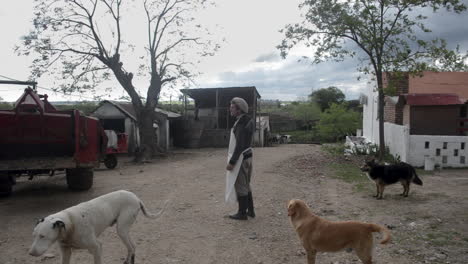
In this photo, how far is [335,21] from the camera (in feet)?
41.2

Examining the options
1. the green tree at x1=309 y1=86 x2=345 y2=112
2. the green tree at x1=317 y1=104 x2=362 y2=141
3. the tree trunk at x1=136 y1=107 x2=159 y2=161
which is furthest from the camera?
the green tree at x1=309 y1=86 x2=345 y2=112

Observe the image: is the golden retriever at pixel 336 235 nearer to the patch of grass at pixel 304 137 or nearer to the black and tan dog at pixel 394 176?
the black and tan dog at pixel 394 176

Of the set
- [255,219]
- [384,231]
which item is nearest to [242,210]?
[255,219]

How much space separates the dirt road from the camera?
14.3 feet

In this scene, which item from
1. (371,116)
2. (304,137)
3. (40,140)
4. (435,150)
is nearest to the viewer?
(40,140)

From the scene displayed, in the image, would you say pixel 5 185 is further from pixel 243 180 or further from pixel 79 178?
pixel 243 180

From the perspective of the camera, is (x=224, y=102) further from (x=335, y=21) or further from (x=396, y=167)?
(x=396, y=167)

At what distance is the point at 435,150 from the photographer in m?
10.7

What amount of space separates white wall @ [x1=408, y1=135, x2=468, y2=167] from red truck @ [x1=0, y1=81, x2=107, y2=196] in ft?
29.5

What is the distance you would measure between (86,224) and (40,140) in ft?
13.5

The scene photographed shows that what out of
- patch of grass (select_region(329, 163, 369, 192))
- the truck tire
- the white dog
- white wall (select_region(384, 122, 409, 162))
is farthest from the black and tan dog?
the truck tire

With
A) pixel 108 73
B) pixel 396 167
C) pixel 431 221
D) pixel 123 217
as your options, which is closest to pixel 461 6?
pixel 396 167

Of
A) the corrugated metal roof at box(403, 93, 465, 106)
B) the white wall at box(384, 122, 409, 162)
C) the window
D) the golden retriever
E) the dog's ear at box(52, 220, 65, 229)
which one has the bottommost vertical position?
the golden retriever

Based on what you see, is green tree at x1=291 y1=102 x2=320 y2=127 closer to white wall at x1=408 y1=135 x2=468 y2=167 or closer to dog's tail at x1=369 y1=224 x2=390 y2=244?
white wall at x1=408 y1=135 x2=468 y2=167
